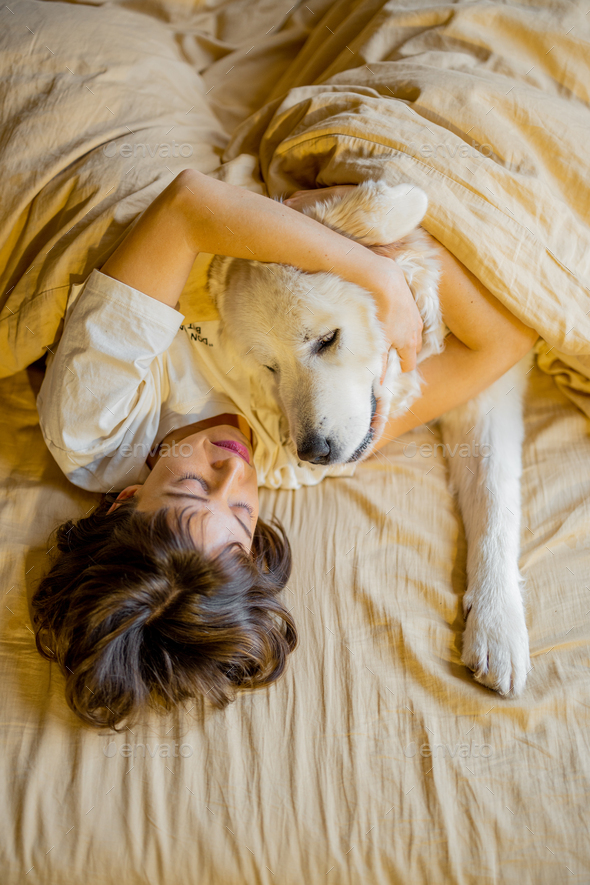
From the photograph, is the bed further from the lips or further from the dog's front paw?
the lips

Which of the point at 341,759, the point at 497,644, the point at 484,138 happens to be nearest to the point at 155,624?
the point at 341,759

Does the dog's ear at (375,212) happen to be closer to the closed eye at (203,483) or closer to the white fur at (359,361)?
the white fur at (359,361)

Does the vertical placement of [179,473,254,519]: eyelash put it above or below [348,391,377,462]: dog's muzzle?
below

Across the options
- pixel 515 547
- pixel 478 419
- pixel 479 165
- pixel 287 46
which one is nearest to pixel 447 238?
pixel 479 165

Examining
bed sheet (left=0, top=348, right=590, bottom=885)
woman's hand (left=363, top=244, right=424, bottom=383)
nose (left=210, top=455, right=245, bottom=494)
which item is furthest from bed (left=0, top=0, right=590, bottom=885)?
nose (left=210, top=455, right=245, bottom=494)

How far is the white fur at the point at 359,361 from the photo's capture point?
107 centimetres

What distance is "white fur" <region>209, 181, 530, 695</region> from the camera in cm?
107

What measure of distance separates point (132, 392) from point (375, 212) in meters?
0.61

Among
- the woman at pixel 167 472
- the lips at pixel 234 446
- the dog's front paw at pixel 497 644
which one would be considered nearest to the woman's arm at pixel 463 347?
the woman at pixel 167 472

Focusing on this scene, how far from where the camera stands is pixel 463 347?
1.37 metres

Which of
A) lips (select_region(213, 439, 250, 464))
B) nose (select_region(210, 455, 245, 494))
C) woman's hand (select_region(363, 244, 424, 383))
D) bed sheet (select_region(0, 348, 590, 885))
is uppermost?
woman's hand (select_region(363, 244, 424, 383))

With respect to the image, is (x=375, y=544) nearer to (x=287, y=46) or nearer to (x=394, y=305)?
(x=394, y=305)

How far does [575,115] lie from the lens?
1290 mm

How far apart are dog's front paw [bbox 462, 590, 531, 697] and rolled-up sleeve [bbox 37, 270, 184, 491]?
2.68 feet
